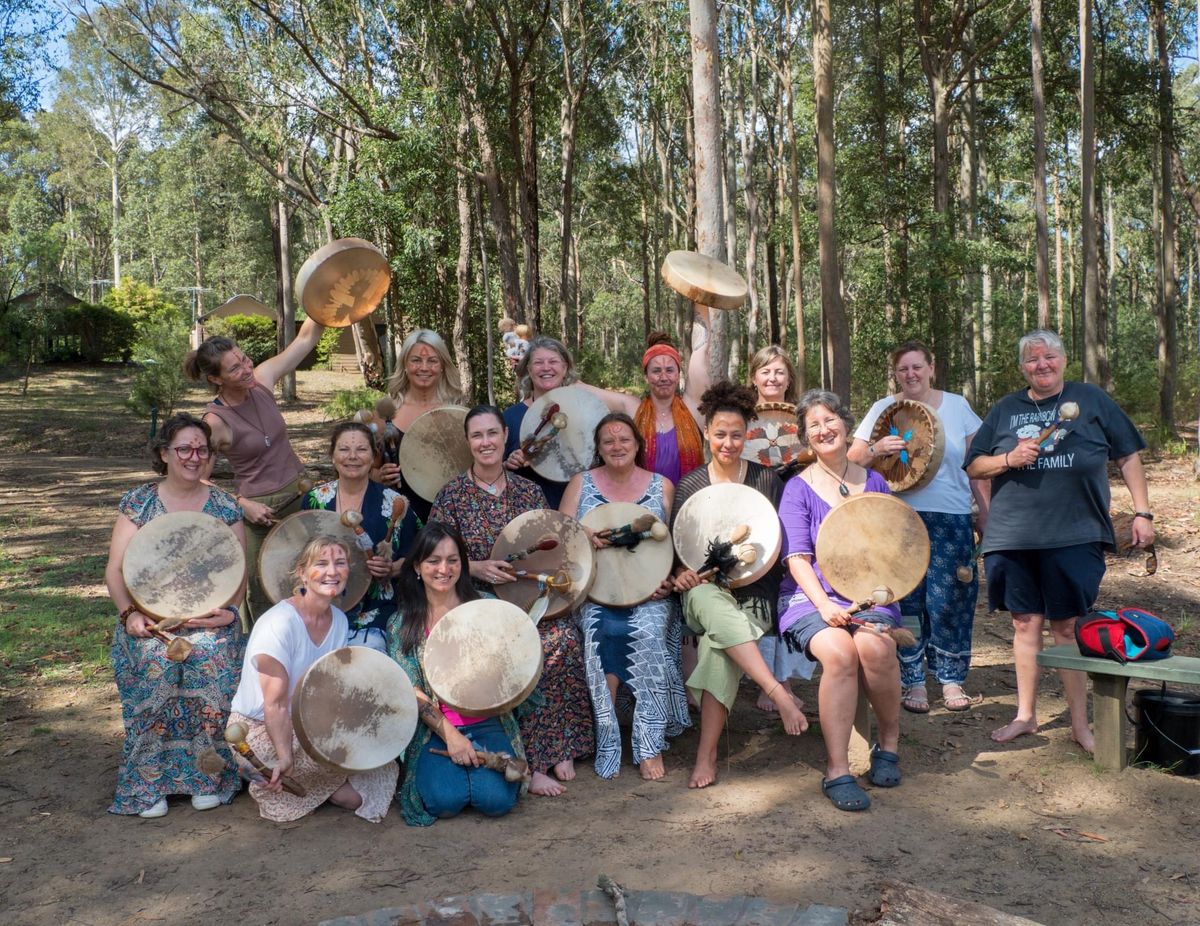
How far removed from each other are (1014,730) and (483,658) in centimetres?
246

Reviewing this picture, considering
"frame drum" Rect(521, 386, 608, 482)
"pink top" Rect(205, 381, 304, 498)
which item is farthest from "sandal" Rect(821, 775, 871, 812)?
"pink top" Rect(205, 381, 304, 498)

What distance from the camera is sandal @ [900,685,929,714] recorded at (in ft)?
16.8

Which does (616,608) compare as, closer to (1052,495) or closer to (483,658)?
(483,658)

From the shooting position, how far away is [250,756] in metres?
3.67

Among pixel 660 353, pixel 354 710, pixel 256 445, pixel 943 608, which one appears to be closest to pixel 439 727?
pixel 354 710

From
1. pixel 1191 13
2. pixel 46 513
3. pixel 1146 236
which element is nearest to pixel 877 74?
pixel 1191 13

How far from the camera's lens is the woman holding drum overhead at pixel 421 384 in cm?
522

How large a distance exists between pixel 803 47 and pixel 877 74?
5942 mm

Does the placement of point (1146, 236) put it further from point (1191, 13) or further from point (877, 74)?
point (877, 74)

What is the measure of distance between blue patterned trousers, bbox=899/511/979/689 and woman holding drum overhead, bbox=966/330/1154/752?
421mm

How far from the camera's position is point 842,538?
169 inches

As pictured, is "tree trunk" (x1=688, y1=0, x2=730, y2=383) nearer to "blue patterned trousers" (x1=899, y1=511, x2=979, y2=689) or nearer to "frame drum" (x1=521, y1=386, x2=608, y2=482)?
"frame drum" (x1=521, y1=386, x2=608, y2=482)

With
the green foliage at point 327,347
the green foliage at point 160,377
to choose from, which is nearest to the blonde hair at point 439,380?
the green foliage at point 160,377

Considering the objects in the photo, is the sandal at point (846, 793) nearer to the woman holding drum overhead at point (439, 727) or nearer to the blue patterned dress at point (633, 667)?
the blue patterned dress at point (633, 667)
